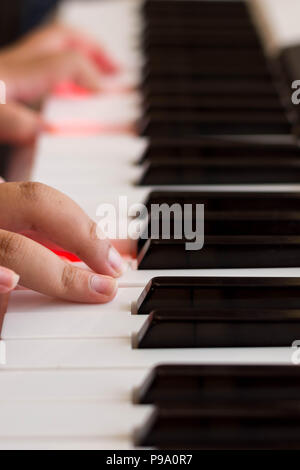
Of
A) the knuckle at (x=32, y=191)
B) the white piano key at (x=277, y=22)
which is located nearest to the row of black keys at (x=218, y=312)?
the knuckle at (x=32, y=191)

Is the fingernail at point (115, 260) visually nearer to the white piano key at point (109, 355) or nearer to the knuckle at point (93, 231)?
the knuckle at point (93, 231)

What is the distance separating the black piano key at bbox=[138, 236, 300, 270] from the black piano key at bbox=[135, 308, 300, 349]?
0.45 feet

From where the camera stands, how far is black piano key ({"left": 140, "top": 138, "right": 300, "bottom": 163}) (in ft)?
4.00

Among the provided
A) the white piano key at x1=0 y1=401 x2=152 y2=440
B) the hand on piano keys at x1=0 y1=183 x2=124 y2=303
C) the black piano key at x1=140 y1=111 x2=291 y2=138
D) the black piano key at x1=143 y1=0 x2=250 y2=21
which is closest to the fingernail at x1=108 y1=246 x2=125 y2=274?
the hand on piano keys at x1=0 y1=183 x2=124 y2=303

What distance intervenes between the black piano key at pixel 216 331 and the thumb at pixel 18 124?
2.54ft

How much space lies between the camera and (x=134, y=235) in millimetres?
1020

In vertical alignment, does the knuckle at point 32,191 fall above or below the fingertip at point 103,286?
above

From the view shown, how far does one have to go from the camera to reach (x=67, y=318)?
88 cm

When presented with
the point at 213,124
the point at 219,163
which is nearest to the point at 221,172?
the point at 219,163

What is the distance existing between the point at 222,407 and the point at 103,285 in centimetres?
26

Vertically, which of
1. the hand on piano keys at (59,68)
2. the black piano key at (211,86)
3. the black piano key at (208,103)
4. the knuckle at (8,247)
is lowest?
the knuckle at (8,247)

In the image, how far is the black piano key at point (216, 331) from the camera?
2.70ft

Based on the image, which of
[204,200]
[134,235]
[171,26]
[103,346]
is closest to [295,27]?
[171,26]
